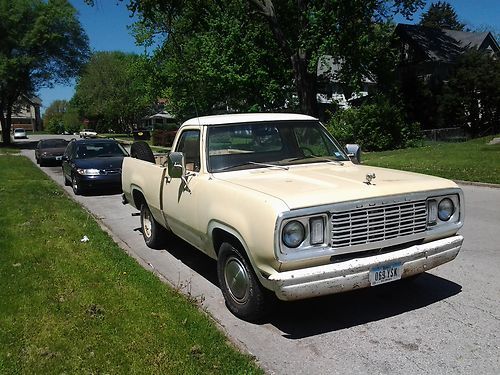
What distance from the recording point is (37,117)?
133 meters

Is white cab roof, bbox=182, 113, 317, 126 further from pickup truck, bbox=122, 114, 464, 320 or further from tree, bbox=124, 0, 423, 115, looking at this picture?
tree, bbox=124, 0, 423, 115

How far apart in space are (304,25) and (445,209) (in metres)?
21.6

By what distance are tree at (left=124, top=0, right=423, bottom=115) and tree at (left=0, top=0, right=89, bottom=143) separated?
19235 millimetres

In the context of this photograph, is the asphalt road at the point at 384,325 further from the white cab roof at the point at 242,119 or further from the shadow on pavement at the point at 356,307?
the white cab roof at the point at 242,119

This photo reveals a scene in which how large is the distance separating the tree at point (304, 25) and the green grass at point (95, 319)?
18.7 m

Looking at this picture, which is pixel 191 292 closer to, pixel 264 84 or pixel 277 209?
pixel 277 209

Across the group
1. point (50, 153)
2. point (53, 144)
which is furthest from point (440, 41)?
point (50, 153)

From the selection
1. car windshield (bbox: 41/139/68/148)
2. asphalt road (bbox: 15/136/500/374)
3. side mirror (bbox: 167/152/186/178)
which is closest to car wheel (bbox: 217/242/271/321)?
asphalt road (bbox: 15/136/500/374)

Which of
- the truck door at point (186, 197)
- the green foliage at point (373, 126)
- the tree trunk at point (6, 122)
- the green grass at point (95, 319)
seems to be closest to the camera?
the green grass at point (95, 319)

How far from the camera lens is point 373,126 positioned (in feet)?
87.8

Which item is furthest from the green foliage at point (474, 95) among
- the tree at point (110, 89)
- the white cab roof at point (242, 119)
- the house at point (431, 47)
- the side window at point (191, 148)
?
the tree at point (110, 89)

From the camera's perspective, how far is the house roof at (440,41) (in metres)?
43.2

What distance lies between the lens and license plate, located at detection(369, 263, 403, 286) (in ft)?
13.9

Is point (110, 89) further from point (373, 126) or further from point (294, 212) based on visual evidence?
point (294, 212)
